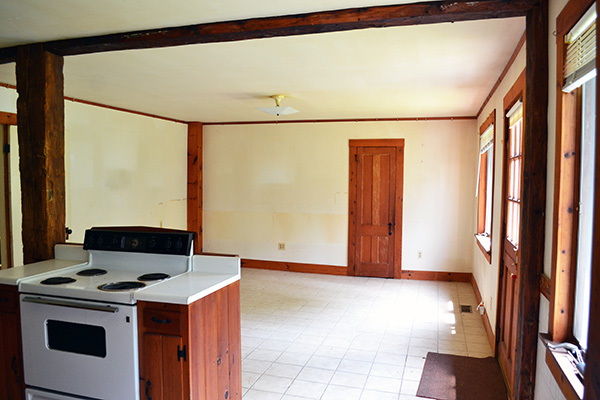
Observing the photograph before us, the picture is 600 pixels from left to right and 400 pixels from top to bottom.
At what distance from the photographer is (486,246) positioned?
450cm

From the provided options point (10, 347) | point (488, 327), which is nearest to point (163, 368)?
point (10, 347)

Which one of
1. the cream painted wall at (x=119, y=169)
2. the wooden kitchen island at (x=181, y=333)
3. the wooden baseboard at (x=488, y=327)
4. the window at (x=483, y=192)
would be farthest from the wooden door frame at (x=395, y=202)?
the wooden kitchen island at (x=181, y=333)

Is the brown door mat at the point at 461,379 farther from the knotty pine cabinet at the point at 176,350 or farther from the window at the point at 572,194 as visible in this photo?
the knotty pine cabinet at the point at 176,350

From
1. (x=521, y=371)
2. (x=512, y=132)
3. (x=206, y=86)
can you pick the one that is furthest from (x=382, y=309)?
(x=206, y=86)

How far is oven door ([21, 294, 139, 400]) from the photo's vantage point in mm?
2115

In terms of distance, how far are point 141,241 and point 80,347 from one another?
0.69m

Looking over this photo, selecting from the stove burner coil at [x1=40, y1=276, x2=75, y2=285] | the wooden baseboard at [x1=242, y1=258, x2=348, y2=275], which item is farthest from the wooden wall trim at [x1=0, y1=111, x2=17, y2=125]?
the wooden baseboard at [x1=242, y1=258, x2=348, y2=275]

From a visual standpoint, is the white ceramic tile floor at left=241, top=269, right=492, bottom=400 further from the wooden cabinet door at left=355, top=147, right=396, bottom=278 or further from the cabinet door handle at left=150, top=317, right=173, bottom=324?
the cabinet door handle at left=150, top=317, right=173, bottom=324

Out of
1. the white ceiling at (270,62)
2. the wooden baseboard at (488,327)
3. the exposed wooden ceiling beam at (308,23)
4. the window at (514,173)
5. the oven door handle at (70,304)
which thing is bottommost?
the wooden baseboard at (488,327)

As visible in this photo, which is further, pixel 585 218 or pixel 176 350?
pixel 176 350

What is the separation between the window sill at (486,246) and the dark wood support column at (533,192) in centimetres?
202

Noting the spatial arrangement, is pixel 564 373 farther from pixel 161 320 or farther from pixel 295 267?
pixel 295 267

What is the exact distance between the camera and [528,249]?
207 cm

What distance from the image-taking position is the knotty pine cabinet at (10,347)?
7.81 ft
